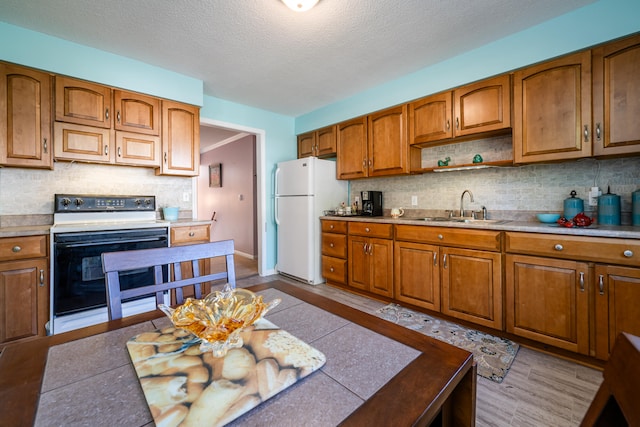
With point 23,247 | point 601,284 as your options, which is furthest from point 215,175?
point 601,284

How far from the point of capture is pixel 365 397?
55cm

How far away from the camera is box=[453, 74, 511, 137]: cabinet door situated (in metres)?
2.43

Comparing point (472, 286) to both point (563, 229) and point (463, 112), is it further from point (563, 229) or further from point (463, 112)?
point (463, 112)

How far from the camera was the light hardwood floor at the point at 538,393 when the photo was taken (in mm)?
1443

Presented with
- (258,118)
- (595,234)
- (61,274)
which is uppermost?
A: (258,118)

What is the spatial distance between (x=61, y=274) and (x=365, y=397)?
273 centimetres

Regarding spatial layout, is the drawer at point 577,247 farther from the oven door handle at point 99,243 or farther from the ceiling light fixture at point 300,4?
the oven door handle at point 99,243

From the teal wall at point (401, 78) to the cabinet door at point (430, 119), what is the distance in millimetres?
111

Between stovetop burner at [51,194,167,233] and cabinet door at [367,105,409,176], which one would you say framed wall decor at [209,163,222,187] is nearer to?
stovetop burner at [51,194,167,233]

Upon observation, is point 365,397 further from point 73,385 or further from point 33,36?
point 33,36

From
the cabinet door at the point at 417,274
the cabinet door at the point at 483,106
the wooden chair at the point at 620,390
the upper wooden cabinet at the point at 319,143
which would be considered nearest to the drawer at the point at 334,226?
the cabinet door at the point at 417,274

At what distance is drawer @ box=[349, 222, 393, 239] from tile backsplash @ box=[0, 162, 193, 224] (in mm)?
2157

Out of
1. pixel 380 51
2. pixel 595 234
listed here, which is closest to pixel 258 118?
pixel 380 51

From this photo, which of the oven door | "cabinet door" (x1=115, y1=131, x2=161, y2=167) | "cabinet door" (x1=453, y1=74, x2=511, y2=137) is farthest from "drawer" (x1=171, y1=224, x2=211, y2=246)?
"cabinet door" (x1=453, y1=74, x2=511, y2=137)
